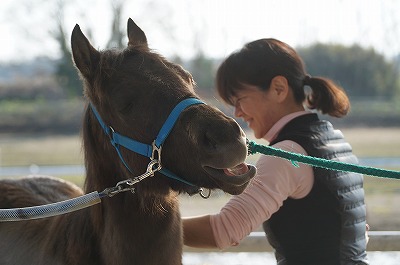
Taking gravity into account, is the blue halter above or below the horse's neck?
above

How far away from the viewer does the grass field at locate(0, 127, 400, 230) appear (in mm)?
11914

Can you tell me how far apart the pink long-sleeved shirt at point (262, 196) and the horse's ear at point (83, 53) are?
2.78ft

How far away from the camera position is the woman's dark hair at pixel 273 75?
3.24 metres

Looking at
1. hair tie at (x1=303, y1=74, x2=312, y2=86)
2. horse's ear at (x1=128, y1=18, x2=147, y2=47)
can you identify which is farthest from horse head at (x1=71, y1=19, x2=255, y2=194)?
hair tie at (x1=303, y1=74, x2=312, y2=86)

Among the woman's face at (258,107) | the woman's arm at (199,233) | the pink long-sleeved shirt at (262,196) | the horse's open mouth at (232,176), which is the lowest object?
the woman's arm at (199,233)

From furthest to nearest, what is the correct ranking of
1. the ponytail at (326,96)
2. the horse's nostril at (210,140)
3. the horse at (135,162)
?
the ponytail at (326,96), the horse at (135,162), the horse's nostril at (210,140)

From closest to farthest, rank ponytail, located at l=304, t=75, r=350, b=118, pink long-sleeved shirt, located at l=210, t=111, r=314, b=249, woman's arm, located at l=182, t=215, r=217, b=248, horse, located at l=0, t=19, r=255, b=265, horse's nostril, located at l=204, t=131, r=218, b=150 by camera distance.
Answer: horse's nostril, located at l=204, t=131, r=218, b=150 < horse, located at l=0, t=19, r=255, b=265 < pink long-sleeved shirt, located at l=210, t=111, r=314, b=249 < woman's arm, located at l=182, t=215, r=217, b=248 < ponytail, located at l=304, t=75, r=350, b=118

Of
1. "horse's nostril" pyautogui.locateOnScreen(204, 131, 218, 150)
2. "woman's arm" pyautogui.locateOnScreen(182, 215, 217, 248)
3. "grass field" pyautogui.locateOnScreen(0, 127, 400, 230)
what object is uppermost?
"horse's nostril" pyautogui.locateOnScreen(204, 131, 218, 150)

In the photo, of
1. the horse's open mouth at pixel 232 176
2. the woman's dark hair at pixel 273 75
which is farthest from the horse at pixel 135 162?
the woman's dark hair at pixel 273 75

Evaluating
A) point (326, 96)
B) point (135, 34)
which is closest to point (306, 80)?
point (326, 96)

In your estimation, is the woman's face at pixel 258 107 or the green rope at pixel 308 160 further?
the woman's face at pixel 258 107

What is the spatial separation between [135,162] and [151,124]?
0.57 feet

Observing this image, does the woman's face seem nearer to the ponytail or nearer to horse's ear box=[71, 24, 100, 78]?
the ponytail

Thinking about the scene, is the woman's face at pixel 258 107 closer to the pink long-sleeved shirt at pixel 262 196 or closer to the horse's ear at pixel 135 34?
the pink long-sleeved shirt at pixel 262 196
